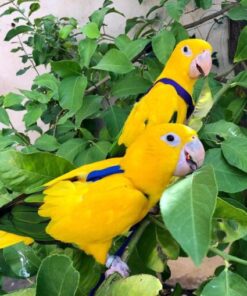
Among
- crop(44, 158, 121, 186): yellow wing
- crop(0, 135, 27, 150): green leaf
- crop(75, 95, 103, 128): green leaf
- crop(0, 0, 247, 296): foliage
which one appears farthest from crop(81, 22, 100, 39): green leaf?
crop(44, 158, 121, 186): yellow wing

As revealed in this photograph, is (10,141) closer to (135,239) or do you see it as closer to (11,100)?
(11,100)

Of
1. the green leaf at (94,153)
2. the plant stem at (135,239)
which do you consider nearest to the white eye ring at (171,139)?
the plant stem at (135,239)

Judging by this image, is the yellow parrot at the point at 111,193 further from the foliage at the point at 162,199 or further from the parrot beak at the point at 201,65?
the parrot beak at the point at 201,65

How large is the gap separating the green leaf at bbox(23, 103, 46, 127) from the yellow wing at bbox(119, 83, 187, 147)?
159 millimetres

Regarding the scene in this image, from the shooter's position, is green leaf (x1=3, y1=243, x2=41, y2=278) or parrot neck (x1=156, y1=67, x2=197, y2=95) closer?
green leaf (x1=3, y1=243, x2=41, y2=278)

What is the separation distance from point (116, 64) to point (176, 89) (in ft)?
0.46

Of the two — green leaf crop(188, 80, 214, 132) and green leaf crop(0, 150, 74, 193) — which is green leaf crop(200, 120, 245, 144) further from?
green leaf crop(0, 150, 74, 193)

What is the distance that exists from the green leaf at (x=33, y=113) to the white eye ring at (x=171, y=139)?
15.2 inches

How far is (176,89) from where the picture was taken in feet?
2.56

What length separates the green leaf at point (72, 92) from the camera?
70 cm

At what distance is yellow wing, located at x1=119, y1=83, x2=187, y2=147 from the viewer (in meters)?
0.75

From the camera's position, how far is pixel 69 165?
501 mm

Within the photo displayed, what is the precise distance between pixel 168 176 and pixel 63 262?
0.14m

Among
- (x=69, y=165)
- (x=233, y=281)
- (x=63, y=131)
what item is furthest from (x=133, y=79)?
(x=233, y=281)
